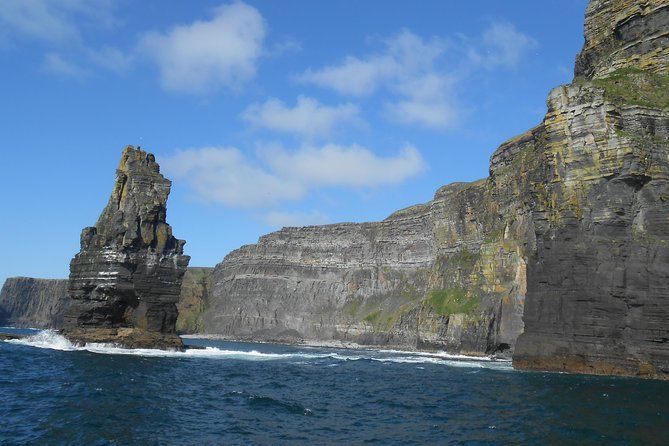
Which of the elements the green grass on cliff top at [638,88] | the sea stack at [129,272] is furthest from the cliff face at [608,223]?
the sea stack at [129,272]

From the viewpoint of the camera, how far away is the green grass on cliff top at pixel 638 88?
53.6 m

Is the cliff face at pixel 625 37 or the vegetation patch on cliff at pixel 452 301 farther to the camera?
the vegetation patch on cliff at pixel 452 301

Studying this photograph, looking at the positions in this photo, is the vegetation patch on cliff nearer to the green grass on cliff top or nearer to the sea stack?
the green grass on cliff top

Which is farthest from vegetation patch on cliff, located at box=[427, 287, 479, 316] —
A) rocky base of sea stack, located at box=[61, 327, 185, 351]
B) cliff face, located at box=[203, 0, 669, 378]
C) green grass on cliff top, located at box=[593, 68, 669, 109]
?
rocky base of sea stack, located at box=[61, 327, 185, 351]

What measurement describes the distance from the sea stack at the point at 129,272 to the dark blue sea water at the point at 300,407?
13.5m

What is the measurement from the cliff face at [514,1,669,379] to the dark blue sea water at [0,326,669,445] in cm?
598

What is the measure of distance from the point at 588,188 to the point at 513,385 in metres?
23.2

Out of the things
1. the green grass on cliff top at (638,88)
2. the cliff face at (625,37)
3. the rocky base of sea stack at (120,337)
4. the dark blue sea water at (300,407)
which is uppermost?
the cliff face at (625,37)

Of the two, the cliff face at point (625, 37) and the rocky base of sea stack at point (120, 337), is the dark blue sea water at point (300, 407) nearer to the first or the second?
the rocky base of sea stack at point (120, 337)

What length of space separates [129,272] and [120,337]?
707cm

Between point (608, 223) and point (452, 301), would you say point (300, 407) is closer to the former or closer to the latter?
point (608, 223)

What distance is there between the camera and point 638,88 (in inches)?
2169

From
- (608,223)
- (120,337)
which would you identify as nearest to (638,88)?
(608,223)

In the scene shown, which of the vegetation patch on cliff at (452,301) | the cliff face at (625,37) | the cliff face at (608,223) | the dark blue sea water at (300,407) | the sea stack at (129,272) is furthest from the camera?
the vegetation patch on cliff at (452,301)
